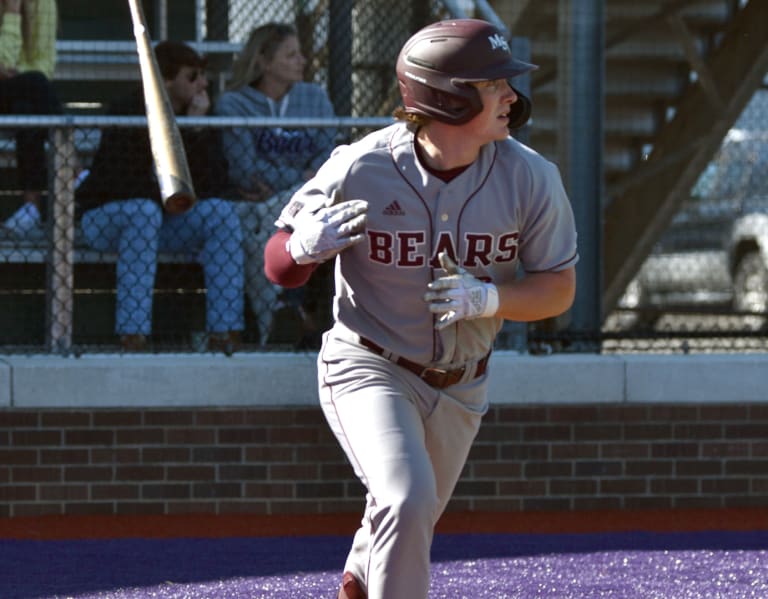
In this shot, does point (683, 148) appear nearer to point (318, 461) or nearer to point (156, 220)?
point (318, 461)

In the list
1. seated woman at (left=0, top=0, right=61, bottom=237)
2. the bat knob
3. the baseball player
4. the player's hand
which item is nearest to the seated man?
seated woman at (left=0, top=0, right=61, bottom=237)

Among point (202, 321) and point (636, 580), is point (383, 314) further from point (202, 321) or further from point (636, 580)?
point (202, 321)

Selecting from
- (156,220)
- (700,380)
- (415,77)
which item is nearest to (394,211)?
(415,77)

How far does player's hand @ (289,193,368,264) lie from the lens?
3754mm

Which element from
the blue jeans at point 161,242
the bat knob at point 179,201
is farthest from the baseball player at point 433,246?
the blue jeans at point 161,242

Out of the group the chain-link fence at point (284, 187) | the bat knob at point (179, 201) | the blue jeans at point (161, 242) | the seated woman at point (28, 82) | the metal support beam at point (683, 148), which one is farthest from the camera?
the metal support beam at point (683, 148)

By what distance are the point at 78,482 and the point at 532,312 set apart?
370 centimetres

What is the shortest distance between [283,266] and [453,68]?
68 centimetres

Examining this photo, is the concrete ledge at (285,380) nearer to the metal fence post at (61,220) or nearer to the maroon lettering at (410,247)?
the metal fence post at (61,220)

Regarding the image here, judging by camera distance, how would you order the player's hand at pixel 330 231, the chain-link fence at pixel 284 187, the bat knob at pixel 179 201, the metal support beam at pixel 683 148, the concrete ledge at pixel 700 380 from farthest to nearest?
1. the metal support beam at pixel 683 148
2. the concrete ledge at pixel 700 380
3. the chain-link fence at pixel 284 187
4. the player's hand at pixel 330 231
5. the bat knob at pixel 179 201

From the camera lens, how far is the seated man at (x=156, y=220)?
22.6 ft

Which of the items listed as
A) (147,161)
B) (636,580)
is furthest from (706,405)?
(147,161)

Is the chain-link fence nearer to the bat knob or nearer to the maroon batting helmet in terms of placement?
the maroon batting helmet

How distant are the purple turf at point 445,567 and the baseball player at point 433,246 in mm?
1511
